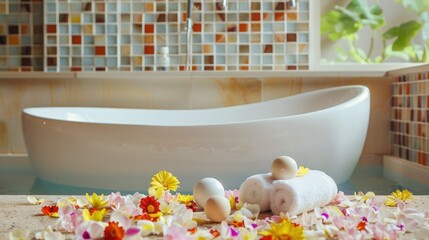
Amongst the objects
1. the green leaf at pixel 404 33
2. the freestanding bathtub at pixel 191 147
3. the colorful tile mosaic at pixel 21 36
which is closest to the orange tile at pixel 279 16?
the green leaf at pixel 404 33

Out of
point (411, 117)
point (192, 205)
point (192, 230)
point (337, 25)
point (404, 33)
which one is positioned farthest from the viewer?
point (337, 25)

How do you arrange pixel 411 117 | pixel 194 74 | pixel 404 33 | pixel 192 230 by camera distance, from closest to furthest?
1. pixel 192 230
2. pixel 411 117
3. pixel 194 74
4. pixel 404 33

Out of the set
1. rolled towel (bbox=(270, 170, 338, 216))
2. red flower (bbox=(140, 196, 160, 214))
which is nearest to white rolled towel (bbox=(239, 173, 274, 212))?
rolled towel (bbox=(270, 170, 338, 216))

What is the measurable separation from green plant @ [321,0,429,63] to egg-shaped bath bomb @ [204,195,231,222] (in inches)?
106

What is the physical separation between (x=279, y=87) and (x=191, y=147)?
1.12 m

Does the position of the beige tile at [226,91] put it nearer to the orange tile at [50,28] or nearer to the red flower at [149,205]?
the orange tile at [50,28]

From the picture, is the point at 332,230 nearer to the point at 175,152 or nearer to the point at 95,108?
the point at 175,152

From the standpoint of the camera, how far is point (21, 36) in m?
3.91

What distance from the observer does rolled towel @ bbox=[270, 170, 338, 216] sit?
1.44m

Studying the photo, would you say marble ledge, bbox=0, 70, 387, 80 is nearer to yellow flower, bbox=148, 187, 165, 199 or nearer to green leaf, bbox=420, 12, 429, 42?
green leaf, bbox=420, 12, 429, 42

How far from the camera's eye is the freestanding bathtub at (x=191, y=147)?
256 centimetres

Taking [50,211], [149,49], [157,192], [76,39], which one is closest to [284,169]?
[157,192]

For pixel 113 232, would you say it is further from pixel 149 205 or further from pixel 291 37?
pixel 291 37

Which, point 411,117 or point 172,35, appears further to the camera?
point 172,35
